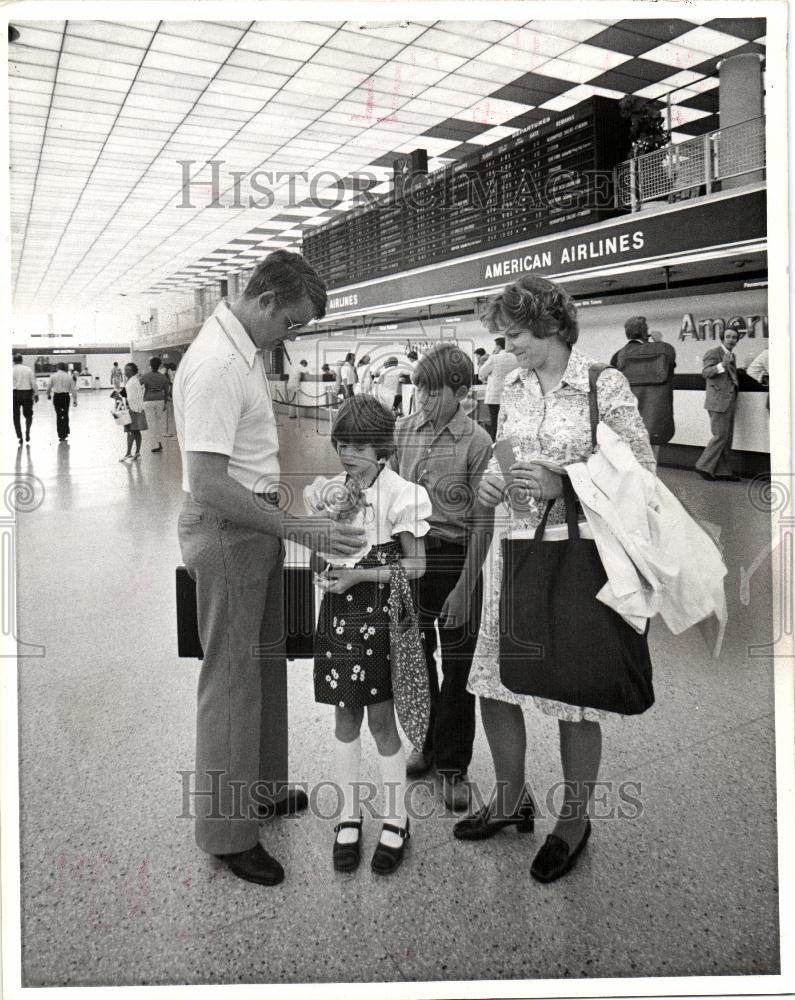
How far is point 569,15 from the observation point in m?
1.74

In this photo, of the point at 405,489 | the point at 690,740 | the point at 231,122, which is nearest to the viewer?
the point at 405,489

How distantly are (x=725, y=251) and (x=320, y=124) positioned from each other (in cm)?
115

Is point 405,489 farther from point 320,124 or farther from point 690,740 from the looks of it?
point 690,740

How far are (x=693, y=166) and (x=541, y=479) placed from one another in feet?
3.57

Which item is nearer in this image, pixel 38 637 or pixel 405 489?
pixel 405 489

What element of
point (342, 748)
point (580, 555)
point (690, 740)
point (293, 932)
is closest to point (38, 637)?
point (342, 748)

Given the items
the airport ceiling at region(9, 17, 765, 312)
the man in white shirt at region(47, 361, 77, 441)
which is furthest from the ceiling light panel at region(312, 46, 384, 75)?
the man in white shirt at region(47, 361, 77, 441)

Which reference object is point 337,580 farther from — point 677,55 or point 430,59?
point 677,55

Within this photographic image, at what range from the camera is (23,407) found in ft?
5.93

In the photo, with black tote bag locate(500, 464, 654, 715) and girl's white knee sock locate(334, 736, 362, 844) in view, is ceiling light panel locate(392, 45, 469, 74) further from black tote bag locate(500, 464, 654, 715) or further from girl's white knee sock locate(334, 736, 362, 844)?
girl's white knee sock locate(334, 736, 362, 844)

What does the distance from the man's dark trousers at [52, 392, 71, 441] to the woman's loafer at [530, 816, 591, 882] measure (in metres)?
1.56

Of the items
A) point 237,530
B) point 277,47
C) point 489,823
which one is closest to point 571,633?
point 489,823

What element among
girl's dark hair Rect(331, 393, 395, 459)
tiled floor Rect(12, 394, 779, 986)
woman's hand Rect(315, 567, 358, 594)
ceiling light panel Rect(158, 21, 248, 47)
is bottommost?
tiled floor Rect(12, 394, 779, 986)

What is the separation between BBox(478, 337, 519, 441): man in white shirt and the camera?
181cm
